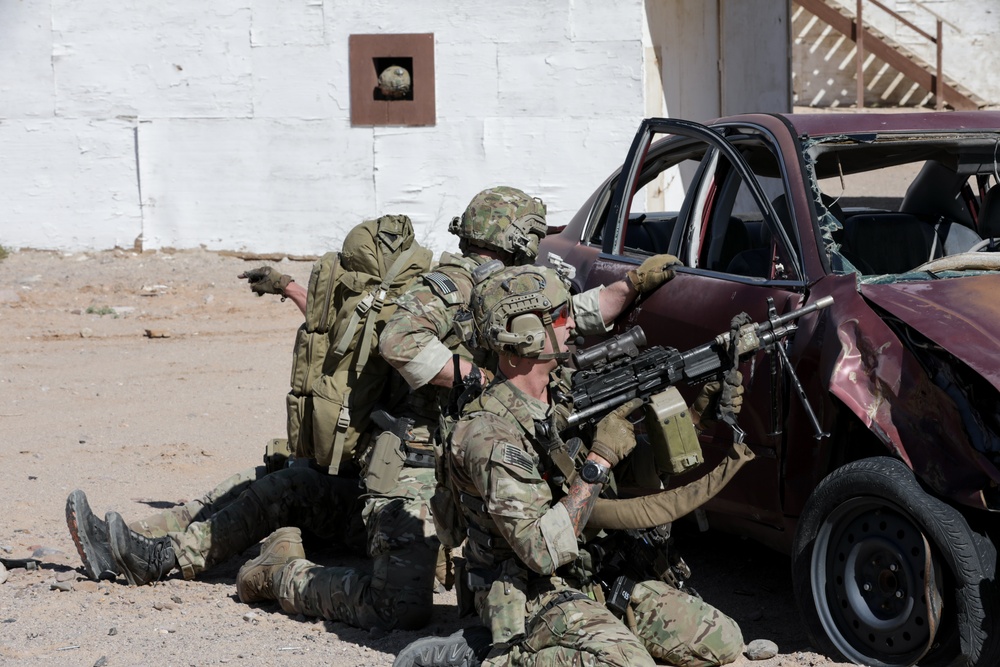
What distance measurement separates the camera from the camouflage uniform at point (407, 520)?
4.63 metres

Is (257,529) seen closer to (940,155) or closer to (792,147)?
(792,147)

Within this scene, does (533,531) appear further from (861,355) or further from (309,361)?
(309,361)

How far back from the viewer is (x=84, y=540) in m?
5.10

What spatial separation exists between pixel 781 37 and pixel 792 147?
9938mm

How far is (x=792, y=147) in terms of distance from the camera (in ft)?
14.6

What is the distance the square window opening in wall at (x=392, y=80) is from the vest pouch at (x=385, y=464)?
8.41 metres

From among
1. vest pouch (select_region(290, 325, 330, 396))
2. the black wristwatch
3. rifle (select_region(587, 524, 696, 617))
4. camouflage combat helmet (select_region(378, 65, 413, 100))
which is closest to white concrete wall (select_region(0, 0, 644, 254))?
camouflage combat helmet (select_region(378, 65, 413, 100))

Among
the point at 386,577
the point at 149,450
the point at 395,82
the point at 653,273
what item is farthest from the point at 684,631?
the point at 395,82

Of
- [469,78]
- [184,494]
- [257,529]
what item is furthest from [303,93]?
[257,529]

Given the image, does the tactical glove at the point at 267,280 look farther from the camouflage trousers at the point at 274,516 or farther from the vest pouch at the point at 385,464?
the vest pouch at the point at 385,464

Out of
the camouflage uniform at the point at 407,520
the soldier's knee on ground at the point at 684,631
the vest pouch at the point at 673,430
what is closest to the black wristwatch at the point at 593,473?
the vest pouch at the point at 673,430

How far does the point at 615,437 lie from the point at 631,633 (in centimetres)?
58

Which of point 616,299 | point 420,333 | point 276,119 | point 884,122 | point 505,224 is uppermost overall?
point 276,119

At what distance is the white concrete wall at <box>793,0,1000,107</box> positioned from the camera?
18828 mm
